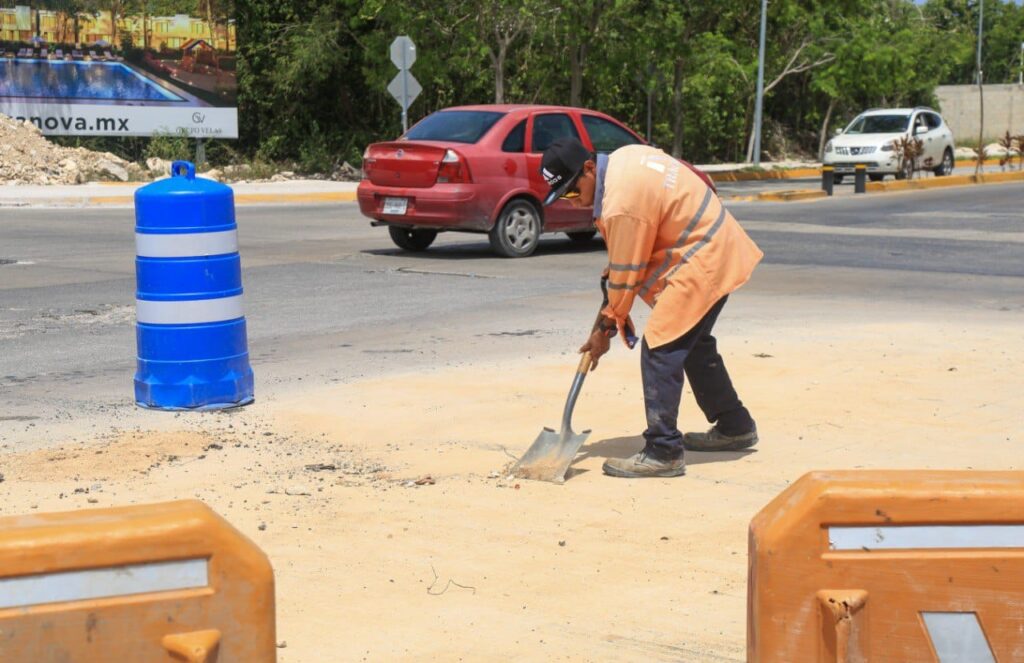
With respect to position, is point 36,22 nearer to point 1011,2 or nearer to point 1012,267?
point 1012,267

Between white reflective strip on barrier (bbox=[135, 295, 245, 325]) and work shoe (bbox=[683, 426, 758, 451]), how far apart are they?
2.59m

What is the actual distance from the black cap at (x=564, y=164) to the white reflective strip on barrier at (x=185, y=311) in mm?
2440

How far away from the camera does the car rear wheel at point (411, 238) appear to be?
16.4 metres

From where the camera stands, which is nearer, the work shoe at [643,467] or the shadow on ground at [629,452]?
the work shoe at [643,467]

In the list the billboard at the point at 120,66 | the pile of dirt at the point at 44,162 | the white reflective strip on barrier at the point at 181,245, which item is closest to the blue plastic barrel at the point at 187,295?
the white reflective strip on barrier at the point at 181,245

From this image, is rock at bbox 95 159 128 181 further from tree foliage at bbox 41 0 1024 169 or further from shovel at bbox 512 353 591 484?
shovel at bbox 512 353 591 484

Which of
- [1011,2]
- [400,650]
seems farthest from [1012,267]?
[1011,2]

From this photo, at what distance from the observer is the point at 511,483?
621 centimetres

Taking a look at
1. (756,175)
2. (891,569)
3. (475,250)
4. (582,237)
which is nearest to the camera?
(891,569)

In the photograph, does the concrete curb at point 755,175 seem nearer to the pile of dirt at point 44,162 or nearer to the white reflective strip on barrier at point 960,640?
the pile of dirt at point 44,162

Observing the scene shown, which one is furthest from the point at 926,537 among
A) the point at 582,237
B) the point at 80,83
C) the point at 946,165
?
the point at 946,165

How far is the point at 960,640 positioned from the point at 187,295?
526 centimetres

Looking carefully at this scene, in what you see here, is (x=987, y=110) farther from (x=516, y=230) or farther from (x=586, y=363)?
(x=586, y=363)

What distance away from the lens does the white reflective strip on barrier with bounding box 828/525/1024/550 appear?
3135mm
